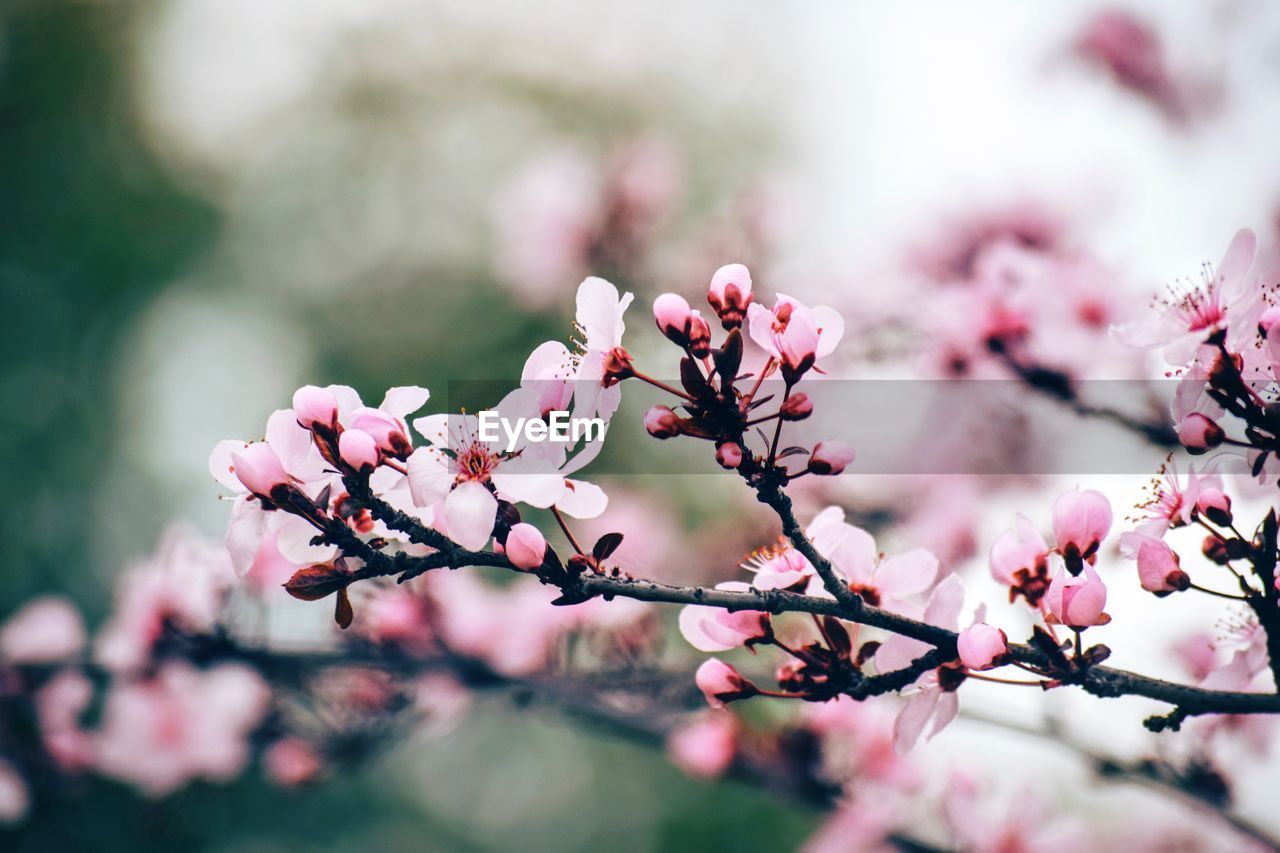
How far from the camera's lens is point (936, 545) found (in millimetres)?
2430

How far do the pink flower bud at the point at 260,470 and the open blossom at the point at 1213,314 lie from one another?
847mm

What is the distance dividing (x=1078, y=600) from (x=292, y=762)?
2.14 meters

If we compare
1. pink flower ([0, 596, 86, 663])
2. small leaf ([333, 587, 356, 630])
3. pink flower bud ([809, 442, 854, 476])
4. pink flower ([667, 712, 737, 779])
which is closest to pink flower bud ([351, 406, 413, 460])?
small leaf ([333, 587, 356, 630])

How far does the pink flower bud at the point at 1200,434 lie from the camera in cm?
86

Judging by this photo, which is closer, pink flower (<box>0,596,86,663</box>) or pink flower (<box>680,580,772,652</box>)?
pink flower (<box>680,580,772,652</box>)

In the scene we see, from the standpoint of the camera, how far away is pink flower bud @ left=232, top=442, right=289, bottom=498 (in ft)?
2.74

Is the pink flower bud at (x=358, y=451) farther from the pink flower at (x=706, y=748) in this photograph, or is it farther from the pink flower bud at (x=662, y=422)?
the pink flower at (x=706, y=748)

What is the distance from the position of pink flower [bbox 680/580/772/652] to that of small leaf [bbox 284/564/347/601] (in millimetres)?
328

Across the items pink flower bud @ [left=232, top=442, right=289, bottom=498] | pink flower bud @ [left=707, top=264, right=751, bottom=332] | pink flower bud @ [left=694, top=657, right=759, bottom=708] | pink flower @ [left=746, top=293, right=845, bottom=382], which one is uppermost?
pink flower bud @ [left=707, top=264, right=751, bottom=332]

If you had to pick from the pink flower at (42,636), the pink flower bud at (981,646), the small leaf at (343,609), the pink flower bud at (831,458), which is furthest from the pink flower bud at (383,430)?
the pink flower at (42,636)

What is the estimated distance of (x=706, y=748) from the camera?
198 centimetres

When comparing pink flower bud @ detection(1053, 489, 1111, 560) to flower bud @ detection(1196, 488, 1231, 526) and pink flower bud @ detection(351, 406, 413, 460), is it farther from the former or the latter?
pink flower bud @ detection(351, 406, 413, 460)

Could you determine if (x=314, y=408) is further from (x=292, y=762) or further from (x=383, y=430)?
(x=292, y=762)

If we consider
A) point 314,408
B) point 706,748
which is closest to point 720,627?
point 314,408
